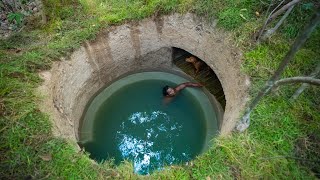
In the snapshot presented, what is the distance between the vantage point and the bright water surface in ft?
17.0

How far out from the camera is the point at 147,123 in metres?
5.61

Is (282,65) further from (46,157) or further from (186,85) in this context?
(186,85)

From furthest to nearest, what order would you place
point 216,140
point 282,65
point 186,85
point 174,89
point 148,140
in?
point 186,85 → point 174,89 → point 148,140 → point 216,140 → point 282,65

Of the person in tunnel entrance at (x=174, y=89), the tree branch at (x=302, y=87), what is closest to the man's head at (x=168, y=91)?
the person in tunnel entrance at (x=174, y=89)

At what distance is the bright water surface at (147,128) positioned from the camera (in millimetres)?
5191

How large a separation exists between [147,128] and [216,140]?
2130 millimetres

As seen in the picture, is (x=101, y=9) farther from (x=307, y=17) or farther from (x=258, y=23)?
(x=307, y=17)

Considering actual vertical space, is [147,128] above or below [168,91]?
below

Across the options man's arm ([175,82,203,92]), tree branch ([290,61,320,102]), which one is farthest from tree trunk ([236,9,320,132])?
man's arm ([175,82,203,92])

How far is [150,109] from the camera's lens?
577 cm

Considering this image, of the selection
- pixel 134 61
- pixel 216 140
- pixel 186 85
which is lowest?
pixel 186 85

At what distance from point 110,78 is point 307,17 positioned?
3.57m

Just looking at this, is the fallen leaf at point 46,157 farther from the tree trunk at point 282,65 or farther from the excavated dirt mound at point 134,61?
the tree trunk at point 282,65

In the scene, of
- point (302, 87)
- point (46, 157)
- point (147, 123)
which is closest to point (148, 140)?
point (147, 123)
